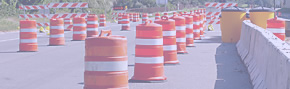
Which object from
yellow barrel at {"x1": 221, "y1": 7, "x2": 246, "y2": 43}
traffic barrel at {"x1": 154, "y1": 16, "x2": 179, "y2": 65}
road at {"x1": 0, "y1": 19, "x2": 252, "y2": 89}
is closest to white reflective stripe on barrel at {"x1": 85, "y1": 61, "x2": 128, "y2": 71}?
road at {"x1": 0, "y1": 19, "x2": 252, "y2": 89}

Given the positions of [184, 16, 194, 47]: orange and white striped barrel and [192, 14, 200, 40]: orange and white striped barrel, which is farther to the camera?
[192, 14, 200, 40]: orange and white striped barrel

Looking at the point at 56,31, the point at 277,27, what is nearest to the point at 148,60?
the point at 277,27

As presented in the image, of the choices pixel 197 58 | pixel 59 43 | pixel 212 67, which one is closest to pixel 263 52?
pixel 212 67

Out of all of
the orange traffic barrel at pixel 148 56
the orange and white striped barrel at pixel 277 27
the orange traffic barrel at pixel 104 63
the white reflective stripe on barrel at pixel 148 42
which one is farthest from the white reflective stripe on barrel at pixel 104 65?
the orange and white striped barrel at pixel 277 27

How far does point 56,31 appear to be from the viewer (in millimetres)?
18750

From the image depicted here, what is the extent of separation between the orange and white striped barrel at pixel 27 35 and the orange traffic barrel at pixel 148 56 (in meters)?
6.84

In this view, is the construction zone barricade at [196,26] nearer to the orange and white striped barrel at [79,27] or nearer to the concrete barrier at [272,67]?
the orange and white striped barrel at [79,27]

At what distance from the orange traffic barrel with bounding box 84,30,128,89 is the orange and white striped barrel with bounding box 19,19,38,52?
31.4 feet

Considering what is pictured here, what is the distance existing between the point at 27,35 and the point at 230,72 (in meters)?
7.17

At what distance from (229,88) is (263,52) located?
34.4 inches

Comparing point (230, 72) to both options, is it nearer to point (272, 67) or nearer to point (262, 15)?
point (272, 67)

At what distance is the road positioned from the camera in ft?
32.7

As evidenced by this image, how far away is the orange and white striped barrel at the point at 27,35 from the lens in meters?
16.5

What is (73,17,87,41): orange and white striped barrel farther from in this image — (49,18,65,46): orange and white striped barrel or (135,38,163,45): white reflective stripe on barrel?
(135,38,163,45): white reflective stripe on barrel
